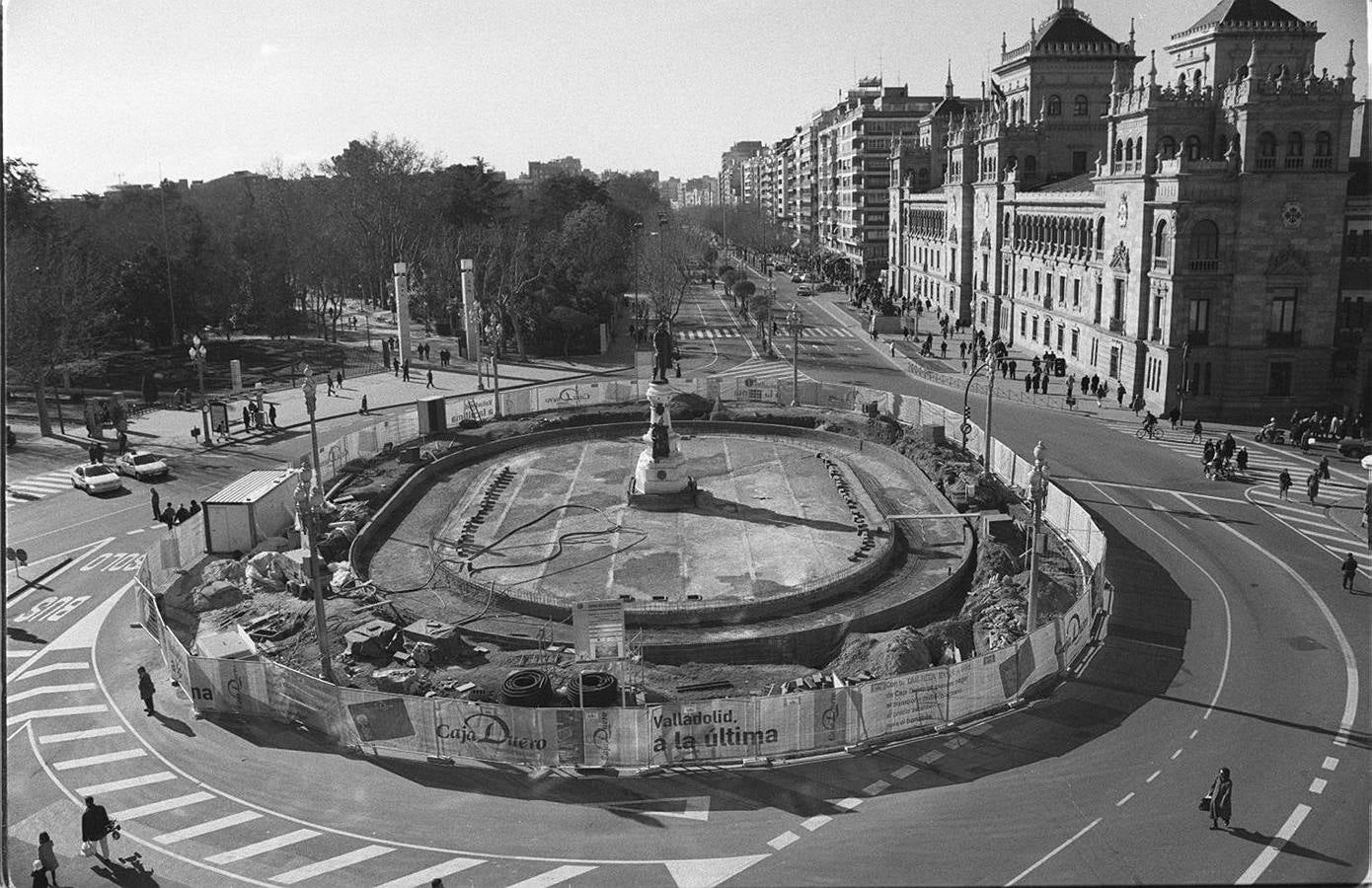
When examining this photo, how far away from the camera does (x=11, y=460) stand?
160ft

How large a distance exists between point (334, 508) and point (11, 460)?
21729mm

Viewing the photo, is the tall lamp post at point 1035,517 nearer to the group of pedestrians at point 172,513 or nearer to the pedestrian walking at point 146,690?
the pedestrian walking at point 146,690

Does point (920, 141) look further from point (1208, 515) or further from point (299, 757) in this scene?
point (299, 757)

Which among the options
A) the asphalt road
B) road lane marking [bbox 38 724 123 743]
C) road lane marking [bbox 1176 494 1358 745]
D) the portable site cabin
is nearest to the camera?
the asphalt road

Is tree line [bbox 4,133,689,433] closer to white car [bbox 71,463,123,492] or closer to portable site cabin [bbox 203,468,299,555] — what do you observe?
white car [bbox 71,463,123,492]

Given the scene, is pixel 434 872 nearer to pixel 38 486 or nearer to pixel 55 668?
pixel 55 668

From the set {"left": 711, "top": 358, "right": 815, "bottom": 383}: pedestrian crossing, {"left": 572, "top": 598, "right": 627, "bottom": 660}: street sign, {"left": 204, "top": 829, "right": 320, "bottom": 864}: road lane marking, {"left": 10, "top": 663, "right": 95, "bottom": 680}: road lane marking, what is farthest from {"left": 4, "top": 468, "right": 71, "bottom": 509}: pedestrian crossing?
{"left": 711, "top": 358, "right": 815, "bottom": 383}: pedestrian crossing

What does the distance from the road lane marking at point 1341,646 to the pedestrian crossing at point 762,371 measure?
33.2 metres

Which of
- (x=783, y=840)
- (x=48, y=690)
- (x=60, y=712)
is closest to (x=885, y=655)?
(x=783, y=840)

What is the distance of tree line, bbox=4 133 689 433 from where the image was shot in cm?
→ 6050

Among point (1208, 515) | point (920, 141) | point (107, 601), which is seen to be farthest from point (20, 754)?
point (920, 141)

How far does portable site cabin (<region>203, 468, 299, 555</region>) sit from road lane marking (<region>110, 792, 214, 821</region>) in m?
15.3

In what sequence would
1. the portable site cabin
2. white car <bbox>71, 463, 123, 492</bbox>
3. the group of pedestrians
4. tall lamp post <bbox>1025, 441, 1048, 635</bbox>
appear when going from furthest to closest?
white car <bbox>71, 463, 123, 492</bbox> → the group of pedestrians → the portable site cabin → tall lamp post <bbox>1025, 441, 1048, 635</bbox>

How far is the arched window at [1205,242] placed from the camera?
5303 cm
